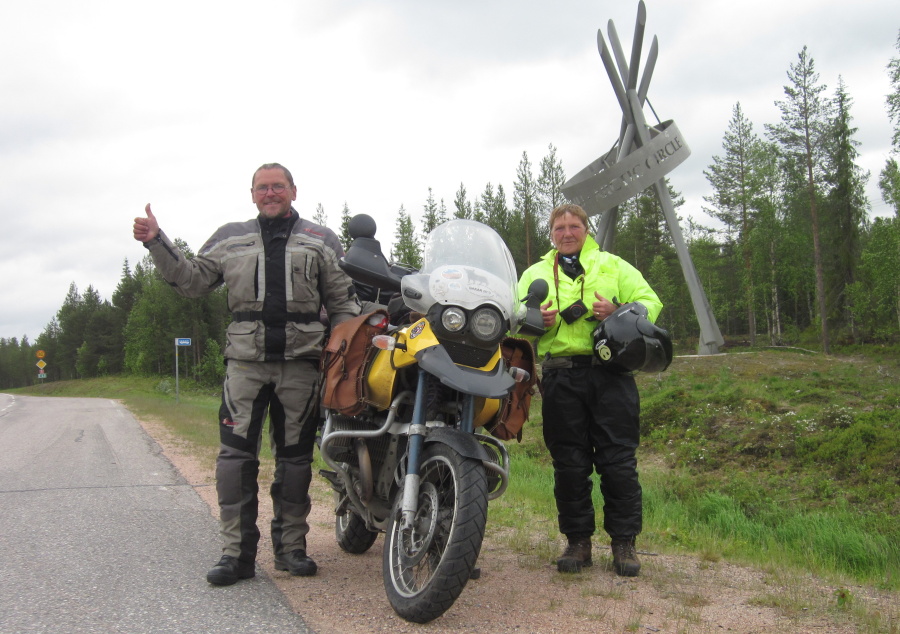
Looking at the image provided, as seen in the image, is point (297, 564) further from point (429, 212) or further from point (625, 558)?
point (429, 212)

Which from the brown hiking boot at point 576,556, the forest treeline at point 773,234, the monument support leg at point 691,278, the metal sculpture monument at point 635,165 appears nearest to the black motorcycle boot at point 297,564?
the brown hiking boot at point 576,556

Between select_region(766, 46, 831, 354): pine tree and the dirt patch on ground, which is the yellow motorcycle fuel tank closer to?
the dirt patch on ground

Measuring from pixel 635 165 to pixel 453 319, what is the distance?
20.9m

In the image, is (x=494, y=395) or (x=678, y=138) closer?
(x=494, y=395)

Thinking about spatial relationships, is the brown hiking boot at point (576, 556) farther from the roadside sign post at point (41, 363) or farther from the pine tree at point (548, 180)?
the pine tree at point (548, 180)

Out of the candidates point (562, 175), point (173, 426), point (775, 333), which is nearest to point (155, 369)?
point (562, 175)

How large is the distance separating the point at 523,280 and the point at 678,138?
65.8ft

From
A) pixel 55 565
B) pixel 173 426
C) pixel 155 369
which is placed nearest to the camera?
pixel 55 565

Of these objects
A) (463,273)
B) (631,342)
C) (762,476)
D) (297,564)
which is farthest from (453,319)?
(762,476)

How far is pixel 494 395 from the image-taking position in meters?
2.91

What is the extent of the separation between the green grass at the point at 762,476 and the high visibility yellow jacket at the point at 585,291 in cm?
120

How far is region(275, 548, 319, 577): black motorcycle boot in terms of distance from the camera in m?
3.63

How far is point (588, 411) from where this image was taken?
3941 mm

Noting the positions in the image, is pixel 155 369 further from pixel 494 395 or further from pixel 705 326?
pixel 494 395
